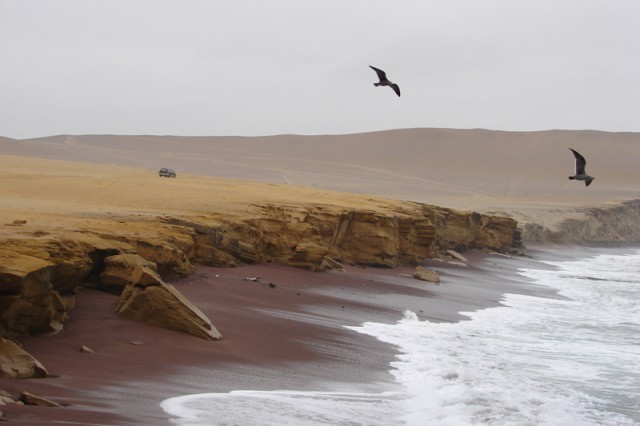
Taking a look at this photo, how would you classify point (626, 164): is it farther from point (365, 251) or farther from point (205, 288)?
point (205, 288)

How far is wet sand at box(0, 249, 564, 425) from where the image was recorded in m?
8.01

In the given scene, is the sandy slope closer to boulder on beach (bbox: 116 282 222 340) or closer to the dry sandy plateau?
the dry sandy plateau

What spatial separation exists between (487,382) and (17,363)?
5569mm

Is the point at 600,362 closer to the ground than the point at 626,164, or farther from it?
closer to the ground

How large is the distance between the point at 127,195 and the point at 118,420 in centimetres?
1553

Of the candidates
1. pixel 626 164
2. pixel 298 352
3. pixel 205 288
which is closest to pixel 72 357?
pixel 298 352

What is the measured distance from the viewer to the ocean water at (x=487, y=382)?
8.75 meters

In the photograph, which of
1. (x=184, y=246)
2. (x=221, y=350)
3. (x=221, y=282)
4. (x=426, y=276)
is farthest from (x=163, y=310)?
(x=426, y=276)

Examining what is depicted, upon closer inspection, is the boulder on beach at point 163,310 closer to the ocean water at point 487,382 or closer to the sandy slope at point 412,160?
the ocean water at point 487,382

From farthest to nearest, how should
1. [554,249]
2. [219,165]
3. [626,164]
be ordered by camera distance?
[626,164], [219,165], [554,249]

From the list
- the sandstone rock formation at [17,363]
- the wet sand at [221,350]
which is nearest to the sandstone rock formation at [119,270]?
the wet sand at [221,350]

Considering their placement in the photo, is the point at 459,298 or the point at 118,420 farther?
the point at 459,298

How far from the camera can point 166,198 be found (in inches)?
852

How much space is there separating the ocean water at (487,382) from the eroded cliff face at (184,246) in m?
2.05
